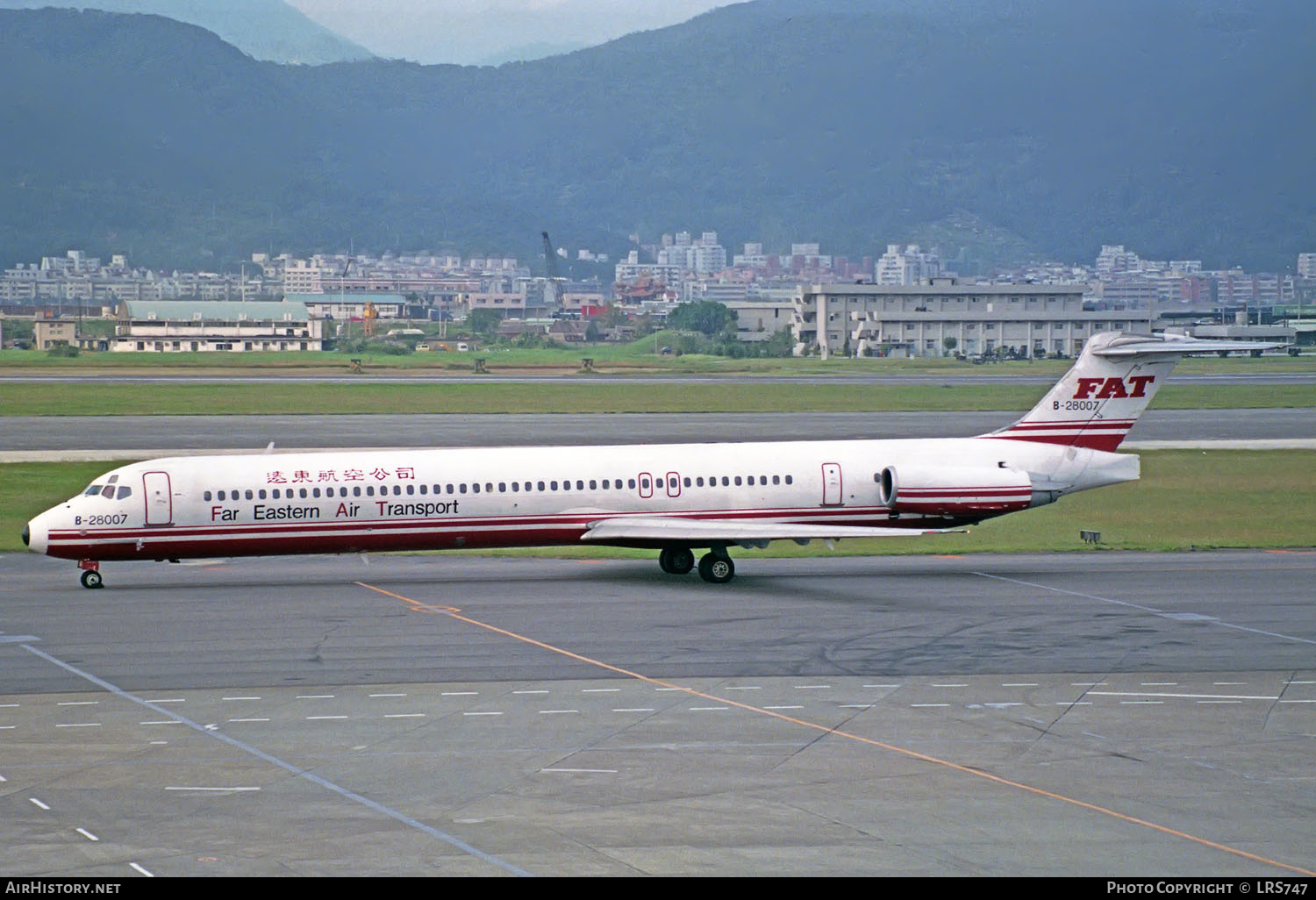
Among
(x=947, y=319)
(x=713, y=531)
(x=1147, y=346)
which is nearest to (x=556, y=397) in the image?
(x=1147, y=346)

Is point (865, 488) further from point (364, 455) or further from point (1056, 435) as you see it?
point (364, 455)

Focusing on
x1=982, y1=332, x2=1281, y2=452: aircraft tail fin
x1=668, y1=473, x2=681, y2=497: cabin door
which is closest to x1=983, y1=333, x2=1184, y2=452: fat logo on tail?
x1=982, y1=332, x2=1281, y2=452: aircraft tail fin

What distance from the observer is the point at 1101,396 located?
4047 centimetres

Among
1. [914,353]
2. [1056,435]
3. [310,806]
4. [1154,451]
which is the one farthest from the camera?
[914,353]

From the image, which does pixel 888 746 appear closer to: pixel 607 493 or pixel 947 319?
pixel 607 493

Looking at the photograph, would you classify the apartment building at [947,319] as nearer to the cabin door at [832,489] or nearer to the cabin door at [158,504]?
the cabin door at [832,489]

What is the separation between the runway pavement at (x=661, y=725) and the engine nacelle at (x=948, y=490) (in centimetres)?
173

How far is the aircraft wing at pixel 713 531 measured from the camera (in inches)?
1420

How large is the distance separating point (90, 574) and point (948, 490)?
2035 centimetres

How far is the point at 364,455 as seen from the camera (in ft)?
125

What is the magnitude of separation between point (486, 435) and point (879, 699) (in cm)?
4958

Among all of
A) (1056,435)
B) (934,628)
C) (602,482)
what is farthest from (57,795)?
(1056,435)

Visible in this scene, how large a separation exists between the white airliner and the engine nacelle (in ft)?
0.14

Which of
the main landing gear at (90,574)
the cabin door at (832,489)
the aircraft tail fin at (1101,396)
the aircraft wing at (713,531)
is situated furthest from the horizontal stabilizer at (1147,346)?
the main landing gear at (90,574)
